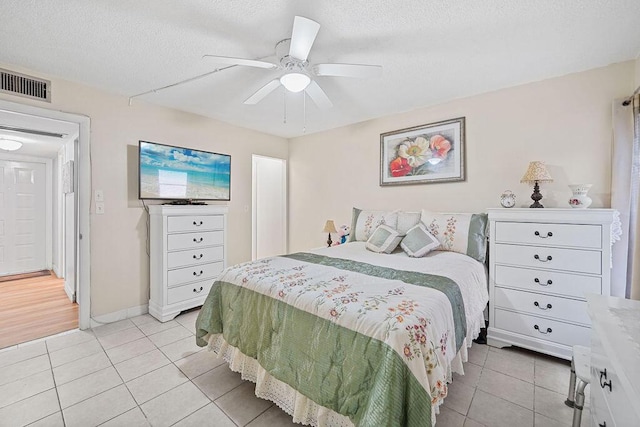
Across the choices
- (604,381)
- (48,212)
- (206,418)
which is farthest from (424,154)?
(48,212)

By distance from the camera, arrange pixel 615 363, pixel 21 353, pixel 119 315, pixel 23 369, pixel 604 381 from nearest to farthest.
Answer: pixel 615 363, pixel 604 381, pixel 23 369, pixel 21 353, pixel 119 315

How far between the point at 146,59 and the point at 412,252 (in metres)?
2.79

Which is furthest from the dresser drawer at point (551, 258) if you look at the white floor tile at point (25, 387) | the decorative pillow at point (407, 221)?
the white floor tile at point (25, 387)

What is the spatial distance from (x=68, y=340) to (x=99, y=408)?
126 cm

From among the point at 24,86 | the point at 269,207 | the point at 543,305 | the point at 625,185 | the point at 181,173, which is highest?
the point at 24,86

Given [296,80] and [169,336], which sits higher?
[296,80]

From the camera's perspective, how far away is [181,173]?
326cm

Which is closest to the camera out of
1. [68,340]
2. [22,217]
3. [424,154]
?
[68,340]

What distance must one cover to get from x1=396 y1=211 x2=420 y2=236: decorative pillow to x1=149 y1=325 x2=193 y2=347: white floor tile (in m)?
2.39

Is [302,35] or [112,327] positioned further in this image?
[112,327]

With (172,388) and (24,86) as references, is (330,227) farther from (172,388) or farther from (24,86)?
(24,86)

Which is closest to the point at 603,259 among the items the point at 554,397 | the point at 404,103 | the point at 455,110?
the point at 554,397

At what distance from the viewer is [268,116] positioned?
3.54 m

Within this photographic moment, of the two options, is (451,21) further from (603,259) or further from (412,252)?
(603,259)
